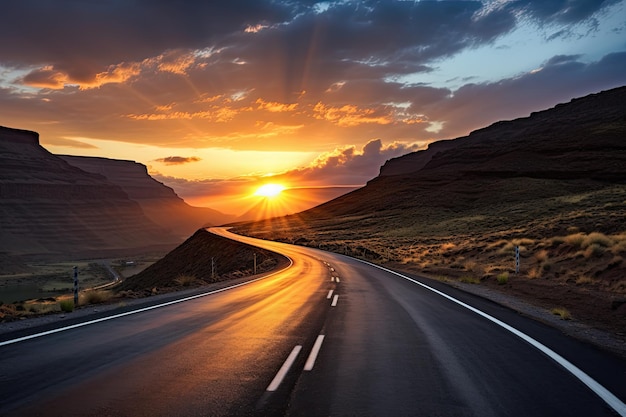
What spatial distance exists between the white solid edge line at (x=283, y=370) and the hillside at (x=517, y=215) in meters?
7.57

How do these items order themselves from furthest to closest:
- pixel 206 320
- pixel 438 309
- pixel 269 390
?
pixel 438 309
pixel 206 320
pixel 269 390

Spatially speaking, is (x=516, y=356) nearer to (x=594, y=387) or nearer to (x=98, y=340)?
(x=594, y=387)

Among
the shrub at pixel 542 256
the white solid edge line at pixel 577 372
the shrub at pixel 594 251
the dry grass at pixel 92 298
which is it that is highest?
the shrub at pixel 594 251

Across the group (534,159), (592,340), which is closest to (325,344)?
(592,340)

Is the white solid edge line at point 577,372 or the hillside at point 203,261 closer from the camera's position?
the white solid edge line at point 577,372

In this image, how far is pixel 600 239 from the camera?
72.7 feet

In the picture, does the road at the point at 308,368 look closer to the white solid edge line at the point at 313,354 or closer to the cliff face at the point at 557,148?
the white solid edge line at the point at 313,354

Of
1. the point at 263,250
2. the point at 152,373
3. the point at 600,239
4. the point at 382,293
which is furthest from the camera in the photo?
the point at 263,250

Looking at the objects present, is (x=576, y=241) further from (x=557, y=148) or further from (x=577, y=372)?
(x=557, y=148)

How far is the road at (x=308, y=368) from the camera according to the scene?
4.91 m

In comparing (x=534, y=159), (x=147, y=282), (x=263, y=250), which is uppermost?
(x=534, y=159)

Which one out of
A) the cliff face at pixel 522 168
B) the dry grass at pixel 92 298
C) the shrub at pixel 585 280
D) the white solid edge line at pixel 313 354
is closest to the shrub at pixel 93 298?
the dry grass at pixel 92 298

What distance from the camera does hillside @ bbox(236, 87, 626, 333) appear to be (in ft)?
60.5

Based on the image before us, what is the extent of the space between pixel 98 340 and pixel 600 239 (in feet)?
74.1
